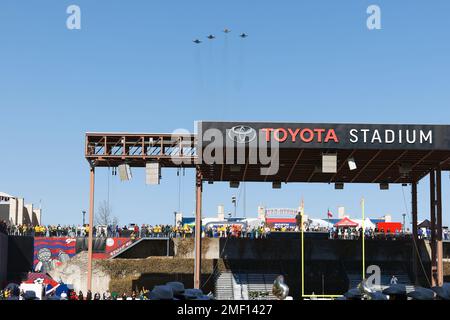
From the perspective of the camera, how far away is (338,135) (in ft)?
131

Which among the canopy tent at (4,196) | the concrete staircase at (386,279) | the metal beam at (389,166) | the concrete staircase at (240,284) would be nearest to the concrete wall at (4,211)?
the canopy tent at (4,196)

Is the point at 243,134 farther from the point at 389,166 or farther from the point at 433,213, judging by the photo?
the point at 433,213

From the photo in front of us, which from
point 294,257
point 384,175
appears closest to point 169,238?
point 294,257

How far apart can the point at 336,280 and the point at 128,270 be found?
1481 centimetres

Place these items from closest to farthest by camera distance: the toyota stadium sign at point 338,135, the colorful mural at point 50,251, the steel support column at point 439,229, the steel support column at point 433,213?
the toyota stadium sign at point 338,135
the steel support column at point 439,229
the steel support column at point 433,213
the colorful mural at point 50,251

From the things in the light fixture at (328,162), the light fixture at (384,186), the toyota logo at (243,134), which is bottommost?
the light fixture at (384,186)

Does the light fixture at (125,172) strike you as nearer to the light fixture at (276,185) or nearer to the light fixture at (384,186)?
the light fixture at (276,185)

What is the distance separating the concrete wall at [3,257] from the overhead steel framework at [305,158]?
1344 centimetres

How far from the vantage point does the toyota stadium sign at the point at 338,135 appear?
130 ft

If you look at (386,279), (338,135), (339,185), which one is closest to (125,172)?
(338,135)

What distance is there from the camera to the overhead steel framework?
3991 centimetres
